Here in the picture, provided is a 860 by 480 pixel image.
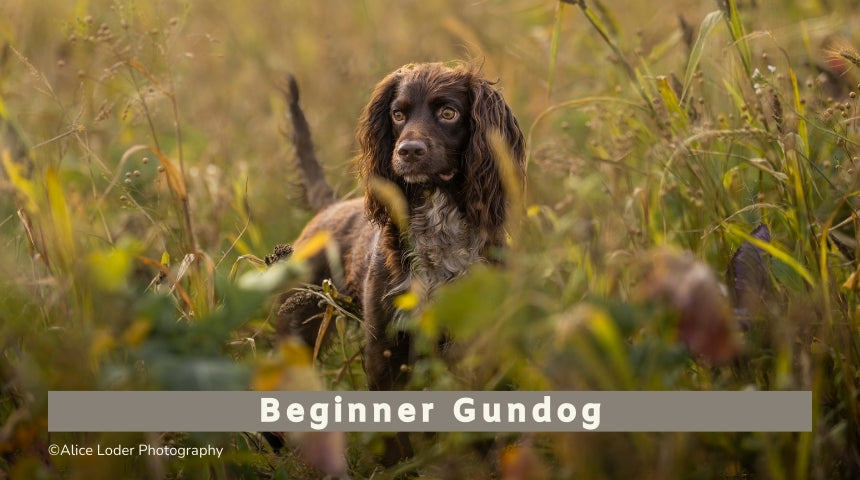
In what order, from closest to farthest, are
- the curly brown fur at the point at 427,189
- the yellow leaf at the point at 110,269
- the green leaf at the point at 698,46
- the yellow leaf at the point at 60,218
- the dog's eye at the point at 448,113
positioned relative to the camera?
the yellow leaf at the point at 110,269 < the yellow leaf at the point at 60,218 < the green leaf at the point at 698,46 < the curly brown fur at the point at 427,189 < the dog's eye at the point at 448,113

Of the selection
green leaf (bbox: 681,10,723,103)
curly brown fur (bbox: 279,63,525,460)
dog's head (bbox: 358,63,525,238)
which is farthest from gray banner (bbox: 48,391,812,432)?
green leaf (bbox: 681,10,723,103)

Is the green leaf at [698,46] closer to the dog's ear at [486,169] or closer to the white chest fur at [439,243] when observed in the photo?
the dog's ear at [486,169]

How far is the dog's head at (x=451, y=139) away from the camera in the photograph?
11.3 ft

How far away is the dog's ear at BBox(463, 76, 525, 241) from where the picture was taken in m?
3.54

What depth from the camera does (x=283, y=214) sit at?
18.2ft

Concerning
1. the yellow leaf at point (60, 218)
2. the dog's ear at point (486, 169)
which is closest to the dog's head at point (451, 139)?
the dog's ear at point (486, 169)

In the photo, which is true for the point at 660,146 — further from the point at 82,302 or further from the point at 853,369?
the point at 82,302

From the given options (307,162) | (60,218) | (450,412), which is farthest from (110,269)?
(307,162)

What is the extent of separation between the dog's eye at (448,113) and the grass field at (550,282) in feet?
1.10

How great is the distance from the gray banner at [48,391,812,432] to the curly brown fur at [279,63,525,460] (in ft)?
2.93

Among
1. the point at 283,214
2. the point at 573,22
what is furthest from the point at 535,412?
the point at 573,22

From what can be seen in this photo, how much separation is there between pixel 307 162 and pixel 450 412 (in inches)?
95.8

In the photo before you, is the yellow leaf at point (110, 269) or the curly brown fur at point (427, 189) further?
the curly brown fur at point (427, 189)

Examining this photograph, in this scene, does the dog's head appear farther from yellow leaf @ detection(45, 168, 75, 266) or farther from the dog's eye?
yellow leaf @ detection(45, 168, 75, 266)
